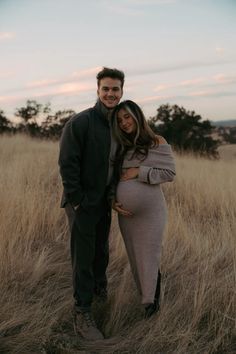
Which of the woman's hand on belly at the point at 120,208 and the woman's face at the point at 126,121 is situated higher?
the woman's face at the point at 126,121

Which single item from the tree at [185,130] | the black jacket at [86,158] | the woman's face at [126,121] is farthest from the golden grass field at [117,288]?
the tree at [185,130]

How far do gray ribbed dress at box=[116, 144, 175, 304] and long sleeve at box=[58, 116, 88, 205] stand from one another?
0.38 meters

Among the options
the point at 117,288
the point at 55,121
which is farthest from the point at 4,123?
the point at 117,288

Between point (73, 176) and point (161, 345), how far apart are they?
1438 millimetres

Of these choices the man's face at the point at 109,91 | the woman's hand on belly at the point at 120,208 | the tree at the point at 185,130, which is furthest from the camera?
the tree at the point at 185,130

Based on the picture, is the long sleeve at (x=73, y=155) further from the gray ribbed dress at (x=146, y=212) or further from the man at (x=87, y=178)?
the gray ribbed dress at (x=146, y=212)

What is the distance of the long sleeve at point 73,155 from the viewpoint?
11.8ft

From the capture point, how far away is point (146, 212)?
3.83m

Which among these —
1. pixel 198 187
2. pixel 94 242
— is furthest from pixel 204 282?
pixel 198 187

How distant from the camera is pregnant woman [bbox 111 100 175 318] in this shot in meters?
3.75

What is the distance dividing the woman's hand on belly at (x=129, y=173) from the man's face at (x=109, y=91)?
52 centimetres

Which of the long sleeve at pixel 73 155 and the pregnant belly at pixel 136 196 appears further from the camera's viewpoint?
the pregnant belly at pixel 136 196

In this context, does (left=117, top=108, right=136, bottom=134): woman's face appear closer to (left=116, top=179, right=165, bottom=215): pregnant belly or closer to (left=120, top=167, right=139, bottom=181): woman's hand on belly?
(left=120, top=167, right=139, bottom=181): woman's hand on belly

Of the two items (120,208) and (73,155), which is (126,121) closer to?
(73,155)
